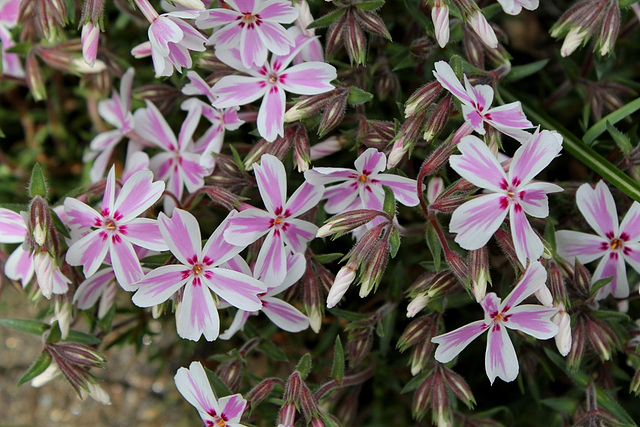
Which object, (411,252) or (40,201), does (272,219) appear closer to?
(40,201)

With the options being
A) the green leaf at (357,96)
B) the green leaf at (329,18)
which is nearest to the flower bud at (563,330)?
the green leaf at (357,96)

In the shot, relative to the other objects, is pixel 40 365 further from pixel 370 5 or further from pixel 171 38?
pixel 370 5

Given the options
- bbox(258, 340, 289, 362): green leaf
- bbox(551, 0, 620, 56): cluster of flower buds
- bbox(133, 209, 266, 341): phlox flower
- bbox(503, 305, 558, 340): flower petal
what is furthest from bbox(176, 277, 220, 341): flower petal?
bbox(551, 0, 620, 56): cluster of flower buds

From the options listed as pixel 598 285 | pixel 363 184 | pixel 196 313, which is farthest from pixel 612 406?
pixel 196 313

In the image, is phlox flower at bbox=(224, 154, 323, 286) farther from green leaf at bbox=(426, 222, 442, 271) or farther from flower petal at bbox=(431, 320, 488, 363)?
flower petal at bbox=(431, 320, 488, 363)

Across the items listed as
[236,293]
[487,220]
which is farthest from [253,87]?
[487,220]

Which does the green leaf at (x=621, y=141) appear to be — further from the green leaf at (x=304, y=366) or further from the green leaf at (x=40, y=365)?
the green leaf at (x=40, y=365)
